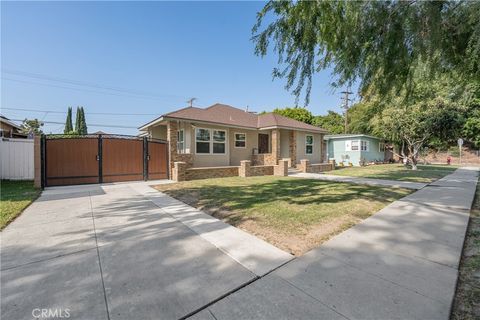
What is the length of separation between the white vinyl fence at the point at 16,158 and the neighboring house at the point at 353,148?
24.1 m

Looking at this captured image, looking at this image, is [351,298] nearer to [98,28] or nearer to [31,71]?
[98,28]

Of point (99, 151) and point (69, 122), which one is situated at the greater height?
point (69, 122)

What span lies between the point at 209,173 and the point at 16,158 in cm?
895

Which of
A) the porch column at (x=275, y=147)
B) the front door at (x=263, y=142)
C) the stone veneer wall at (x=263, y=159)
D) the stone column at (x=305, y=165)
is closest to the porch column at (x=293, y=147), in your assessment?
the stone column at (x=305, y=165)

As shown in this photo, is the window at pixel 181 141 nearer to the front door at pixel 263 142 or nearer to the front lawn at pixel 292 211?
the front lawn at pixel 292 211

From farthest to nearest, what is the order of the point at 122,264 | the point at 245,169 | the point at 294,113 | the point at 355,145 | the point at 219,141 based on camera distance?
the point at 294,113 → the point at 355,145 → the point at 219,141 → the point at 245,169 → the point at 122,264

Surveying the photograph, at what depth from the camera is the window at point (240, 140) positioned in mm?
14703

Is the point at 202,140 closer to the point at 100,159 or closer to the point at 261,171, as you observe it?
the point at 261,171

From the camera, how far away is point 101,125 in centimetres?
3666

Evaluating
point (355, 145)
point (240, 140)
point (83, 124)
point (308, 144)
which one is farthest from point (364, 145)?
point (83, 124)

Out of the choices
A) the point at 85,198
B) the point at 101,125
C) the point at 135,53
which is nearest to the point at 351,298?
the point at 85,198

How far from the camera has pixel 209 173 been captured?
464 inches

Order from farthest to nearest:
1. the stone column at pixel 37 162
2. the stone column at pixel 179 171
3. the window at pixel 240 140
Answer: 1. the window at pixel 240 140
2. the stone column at pixel 179 171
3. the stone column at pixel 37 162

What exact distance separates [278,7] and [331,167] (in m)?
14.7
